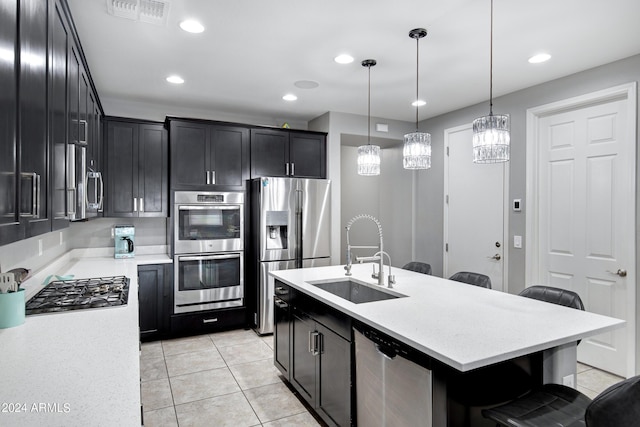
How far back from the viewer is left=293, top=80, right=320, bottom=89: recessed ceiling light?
12.4 feet

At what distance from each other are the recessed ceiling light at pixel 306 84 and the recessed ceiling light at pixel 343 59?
579 millimetres

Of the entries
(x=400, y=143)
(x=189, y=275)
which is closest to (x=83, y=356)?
(x=189, y=275)

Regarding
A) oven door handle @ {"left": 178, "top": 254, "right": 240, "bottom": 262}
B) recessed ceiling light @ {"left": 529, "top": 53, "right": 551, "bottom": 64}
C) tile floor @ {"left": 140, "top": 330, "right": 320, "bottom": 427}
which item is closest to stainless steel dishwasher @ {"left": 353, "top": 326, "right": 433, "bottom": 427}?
tile floor @ {"left": 140, "top": 330, "right": 320, "bottom": 427}

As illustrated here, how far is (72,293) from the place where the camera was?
2383 mm

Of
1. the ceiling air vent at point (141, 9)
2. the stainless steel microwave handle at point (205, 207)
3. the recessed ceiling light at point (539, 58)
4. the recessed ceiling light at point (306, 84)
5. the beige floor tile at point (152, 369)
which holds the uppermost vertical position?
the recessed ceiling light at point (306, 84)

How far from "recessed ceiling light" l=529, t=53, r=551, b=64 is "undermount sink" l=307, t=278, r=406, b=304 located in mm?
2368

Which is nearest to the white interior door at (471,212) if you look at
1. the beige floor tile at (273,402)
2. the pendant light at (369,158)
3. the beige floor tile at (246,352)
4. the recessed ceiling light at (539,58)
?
the recessed ceiling light at (539,58)

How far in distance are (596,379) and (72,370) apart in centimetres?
384

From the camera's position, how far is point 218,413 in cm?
266

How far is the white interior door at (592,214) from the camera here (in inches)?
125

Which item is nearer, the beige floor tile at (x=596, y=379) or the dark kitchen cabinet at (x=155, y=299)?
the beige floor tile at (x=596, y=379)

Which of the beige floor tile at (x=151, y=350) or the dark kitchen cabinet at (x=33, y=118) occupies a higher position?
the dark kitchen cabinet at (x=33, y=118)

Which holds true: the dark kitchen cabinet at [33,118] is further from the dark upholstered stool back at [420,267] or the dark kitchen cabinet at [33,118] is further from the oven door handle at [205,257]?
the dark upholstered stool back at [420,267]

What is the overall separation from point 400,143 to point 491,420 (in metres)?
4.45
